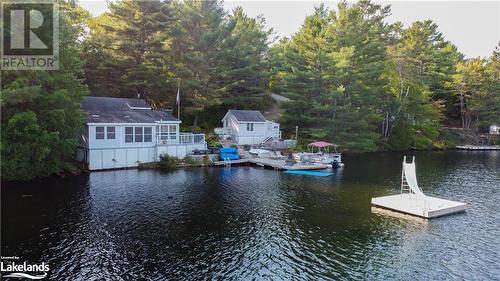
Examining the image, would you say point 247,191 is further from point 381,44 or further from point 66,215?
point 381,44

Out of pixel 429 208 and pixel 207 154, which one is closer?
pixel 429 208

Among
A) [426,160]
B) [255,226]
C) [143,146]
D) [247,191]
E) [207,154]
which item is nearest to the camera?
[255,226]

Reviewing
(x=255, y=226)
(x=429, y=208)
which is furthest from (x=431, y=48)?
(x=255, y=226)

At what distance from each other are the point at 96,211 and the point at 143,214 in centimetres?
291

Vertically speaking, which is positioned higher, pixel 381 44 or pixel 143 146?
pixel 381 44

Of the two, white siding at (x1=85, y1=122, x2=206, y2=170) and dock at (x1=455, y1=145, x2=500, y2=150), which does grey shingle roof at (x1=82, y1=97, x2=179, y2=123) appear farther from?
dock at (x1=455, y1=145, x2=500, y2=150)

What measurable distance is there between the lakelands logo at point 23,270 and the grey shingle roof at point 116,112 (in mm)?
21543

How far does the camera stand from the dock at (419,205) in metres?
23.2

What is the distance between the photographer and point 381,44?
5862 cm

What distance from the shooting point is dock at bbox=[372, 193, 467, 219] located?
2320 centimetres

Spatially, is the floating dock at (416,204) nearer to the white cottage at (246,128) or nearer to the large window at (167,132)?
the large window at (167,132)

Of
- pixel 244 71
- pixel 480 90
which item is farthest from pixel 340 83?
pixel 480 90

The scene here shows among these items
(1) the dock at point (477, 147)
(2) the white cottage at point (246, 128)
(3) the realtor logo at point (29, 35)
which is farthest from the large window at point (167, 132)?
(1) the dock at point (477, 147)

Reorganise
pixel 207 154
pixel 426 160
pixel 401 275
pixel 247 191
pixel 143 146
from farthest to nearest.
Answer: pixel 426 160 → pixel 207 154 → pixel 143 146 → pixel 247 191 → pixel 401 275
